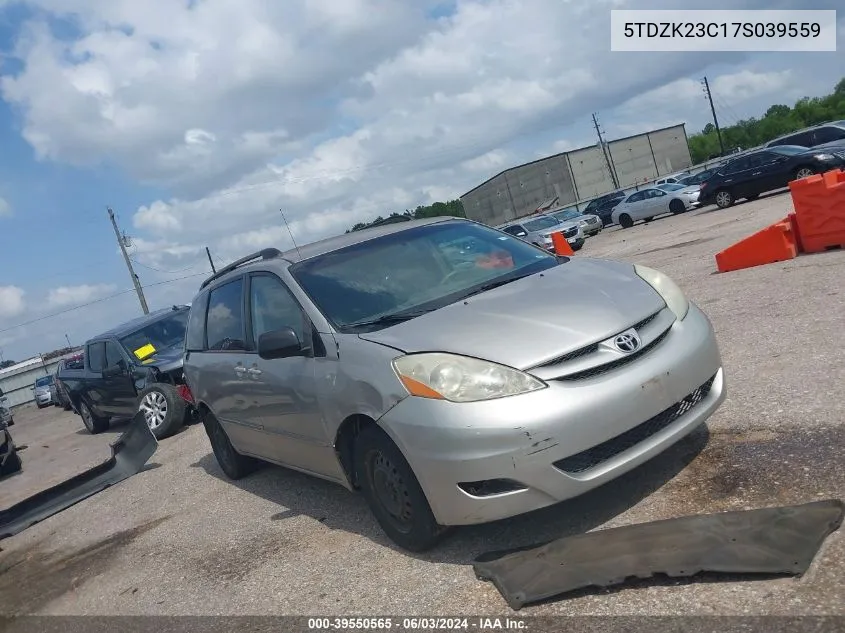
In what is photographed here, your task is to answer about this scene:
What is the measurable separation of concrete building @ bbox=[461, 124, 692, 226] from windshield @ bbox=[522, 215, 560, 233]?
5906 centimetres

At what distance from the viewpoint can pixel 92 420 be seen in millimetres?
14844

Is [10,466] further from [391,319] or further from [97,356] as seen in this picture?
[391,319]

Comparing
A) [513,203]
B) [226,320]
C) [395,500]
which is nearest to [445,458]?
[395,500]

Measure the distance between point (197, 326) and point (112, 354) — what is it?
6574 millimetres

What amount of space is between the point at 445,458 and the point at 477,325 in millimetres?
737

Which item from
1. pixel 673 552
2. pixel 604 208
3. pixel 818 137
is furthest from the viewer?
pixel 604 208

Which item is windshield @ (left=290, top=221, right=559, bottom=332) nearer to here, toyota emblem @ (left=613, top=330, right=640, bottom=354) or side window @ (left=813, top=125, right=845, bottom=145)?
toyota emblem @ (left=613, top=330, right=640, bottom=354)

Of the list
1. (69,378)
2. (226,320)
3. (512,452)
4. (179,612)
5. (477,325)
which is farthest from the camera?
(69,378)

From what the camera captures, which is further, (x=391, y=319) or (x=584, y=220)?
(x=584, y=220)

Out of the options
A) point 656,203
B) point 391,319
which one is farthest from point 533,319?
point 656,203

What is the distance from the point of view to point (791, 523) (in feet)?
10.6

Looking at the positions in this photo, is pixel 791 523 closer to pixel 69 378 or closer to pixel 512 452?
pixel 512 452

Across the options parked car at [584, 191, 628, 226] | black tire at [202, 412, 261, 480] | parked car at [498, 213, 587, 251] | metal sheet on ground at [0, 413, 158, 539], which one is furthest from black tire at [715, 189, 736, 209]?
black tire at [202, 412, 261, 480]

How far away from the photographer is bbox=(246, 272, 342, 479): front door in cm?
459
